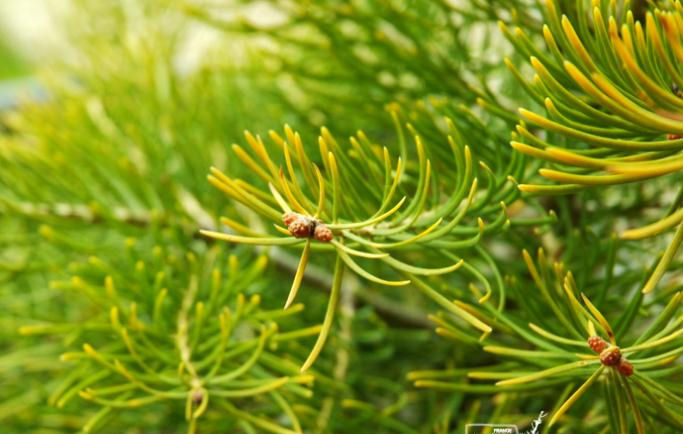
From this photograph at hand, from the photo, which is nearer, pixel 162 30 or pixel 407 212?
pixel 407 212

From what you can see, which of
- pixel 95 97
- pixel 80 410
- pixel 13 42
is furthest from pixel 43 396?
pixel 13 42

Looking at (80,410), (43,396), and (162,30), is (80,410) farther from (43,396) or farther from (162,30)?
(162,30)

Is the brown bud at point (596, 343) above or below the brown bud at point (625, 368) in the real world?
above

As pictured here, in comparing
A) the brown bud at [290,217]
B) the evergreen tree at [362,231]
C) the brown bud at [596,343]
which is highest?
the evergreen tree at [362,231]
